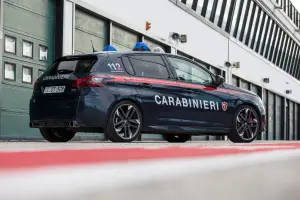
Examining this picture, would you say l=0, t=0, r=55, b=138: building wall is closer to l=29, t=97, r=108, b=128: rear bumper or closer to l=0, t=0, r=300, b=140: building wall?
l=0, t=0, r=300, b=140: building wall

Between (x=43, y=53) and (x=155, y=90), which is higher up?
(x=43, y=53)

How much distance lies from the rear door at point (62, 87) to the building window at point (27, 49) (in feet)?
11.1

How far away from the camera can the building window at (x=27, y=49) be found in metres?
10.5

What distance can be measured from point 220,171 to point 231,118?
765cm

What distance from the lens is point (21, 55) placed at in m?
10.4

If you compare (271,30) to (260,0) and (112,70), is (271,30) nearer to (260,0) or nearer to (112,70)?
(260,0)

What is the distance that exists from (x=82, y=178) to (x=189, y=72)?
7.47m

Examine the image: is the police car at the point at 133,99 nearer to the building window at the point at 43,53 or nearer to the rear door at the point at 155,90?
the rear door at the point at 155,90

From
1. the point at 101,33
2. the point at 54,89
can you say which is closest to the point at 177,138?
the point at 54,89

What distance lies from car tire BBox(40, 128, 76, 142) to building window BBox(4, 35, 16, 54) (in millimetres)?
2939

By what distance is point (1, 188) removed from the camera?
44 centimetres

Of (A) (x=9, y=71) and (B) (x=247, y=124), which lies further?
(A) (x=9, y=71)

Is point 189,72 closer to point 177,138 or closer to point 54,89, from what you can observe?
point 177,138

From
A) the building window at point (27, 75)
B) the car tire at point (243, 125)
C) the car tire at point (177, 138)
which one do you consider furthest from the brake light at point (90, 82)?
the building window at point (27, 75)
